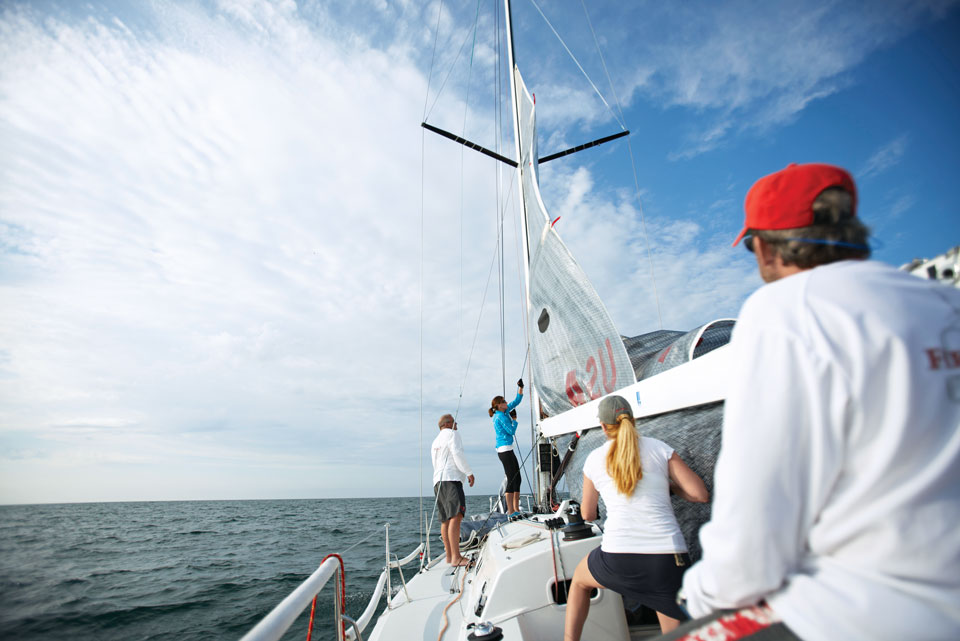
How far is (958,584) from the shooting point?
0.53 meters

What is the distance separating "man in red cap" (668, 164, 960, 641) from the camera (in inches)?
21.1

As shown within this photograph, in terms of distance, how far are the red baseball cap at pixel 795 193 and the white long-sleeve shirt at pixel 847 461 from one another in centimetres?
14

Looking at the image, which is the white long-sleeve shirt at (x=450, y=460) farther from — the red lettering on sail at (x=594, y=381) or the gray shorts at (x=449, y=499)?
the red lettering on sail at (x=594, y=381)

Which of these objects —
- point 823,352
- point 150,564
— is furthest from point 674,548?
point 150,564

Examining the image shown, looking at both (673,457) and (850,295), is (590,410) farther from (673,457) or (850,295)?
(850,295)

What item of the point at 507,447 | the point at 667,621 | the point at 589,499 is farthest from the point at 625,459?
the point at 507,447

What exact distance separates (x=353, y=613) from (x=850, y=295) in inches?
262

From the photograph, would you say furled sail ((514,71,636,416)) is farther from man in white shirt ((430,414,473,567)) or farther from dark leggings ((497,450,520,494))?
man in white shirt ((430,414,473,567))

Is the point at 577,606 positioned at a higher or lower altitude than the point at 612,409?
lower

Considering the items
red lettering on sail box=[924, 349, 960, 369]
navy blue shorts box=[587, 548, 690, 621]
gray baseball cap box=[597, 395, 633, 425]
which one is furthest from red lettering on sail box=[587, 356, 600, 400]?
red lettering on sail box=[924, 349, 960, 369]

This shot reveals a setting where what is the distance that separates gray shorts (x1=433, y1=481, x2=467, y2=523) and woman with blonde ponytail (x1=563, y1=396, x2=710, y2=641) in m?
2.48

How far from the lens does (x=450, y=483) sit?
4367 millimetres

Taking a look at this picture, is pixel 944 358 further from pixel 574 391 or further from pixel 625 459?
pixel 574 391

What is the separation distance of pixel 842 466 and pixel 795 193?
0.44 meters
